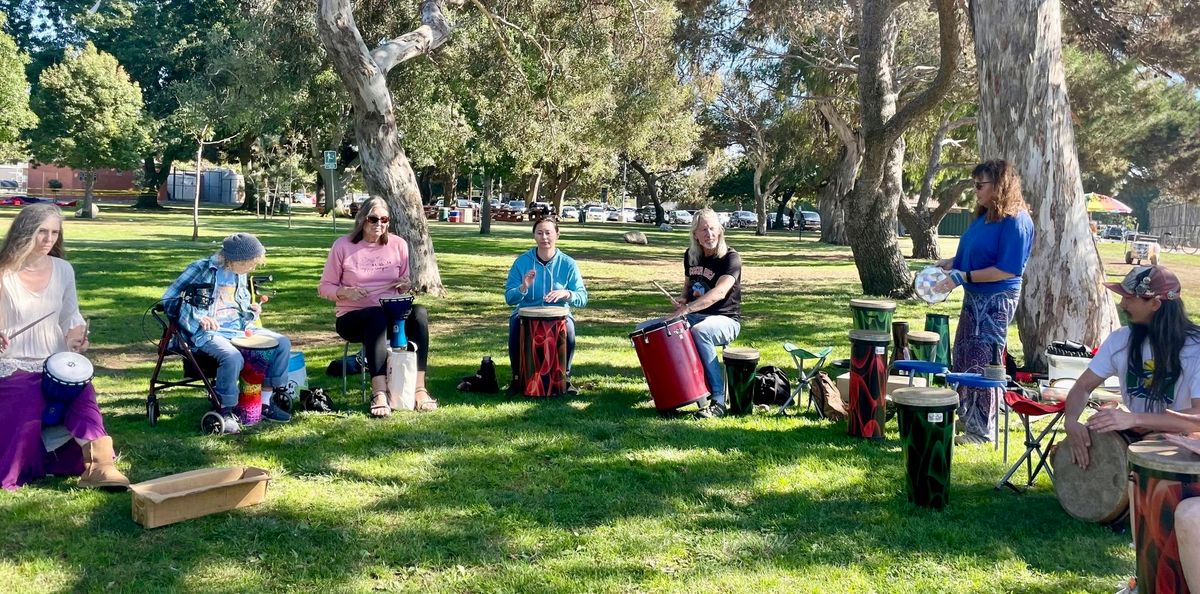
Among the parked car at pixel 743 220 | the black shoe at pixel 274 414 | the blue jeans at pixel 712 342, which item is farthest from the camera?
the parked car at pixel 743 220

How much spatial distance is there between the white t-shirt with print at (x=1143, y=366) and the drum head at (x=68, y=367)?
4958 mm

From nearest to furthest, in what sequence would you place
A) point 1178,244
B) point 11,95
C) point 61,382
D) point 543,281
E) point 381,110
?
1. point 61,382
2. point 543,281
3. point 381,110
4. point 11,95
5. point 1178,244

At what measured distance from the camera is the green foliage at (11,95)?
109 ft

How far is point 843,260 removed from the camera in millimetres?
26516

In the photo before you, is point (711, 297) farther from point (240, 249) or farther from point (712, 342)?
point (240, 249)

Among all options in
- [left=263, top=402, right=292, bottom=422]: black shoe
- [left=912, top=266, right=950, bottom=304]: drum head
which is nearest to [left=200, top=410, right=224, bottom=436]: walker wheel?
[left=263, top=402, right=292, bottom=422]: black shoe

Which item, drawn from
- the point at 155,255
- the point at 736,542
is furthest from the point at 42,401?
the point at 155,255

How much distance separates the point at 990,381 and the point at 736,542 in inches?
75.5

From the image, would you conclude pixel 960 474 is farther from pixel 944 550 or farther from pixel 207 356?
pixel 207 356

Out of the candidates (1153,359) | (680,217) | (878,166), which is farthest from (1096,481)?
(680,217)

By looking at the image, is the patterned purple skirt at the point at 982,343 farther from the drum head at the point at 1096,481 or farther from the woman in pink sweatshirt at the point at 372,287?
the woman in pink sweatshirt at the point at 372,287

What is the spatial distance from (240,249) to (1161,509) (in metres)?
5.34

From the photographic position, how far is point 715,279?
23.6 feet

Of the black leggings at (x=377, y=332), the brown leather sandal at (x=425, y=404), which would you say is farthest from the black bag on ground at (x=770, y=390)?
the black leggings at (x=377, y=332)
